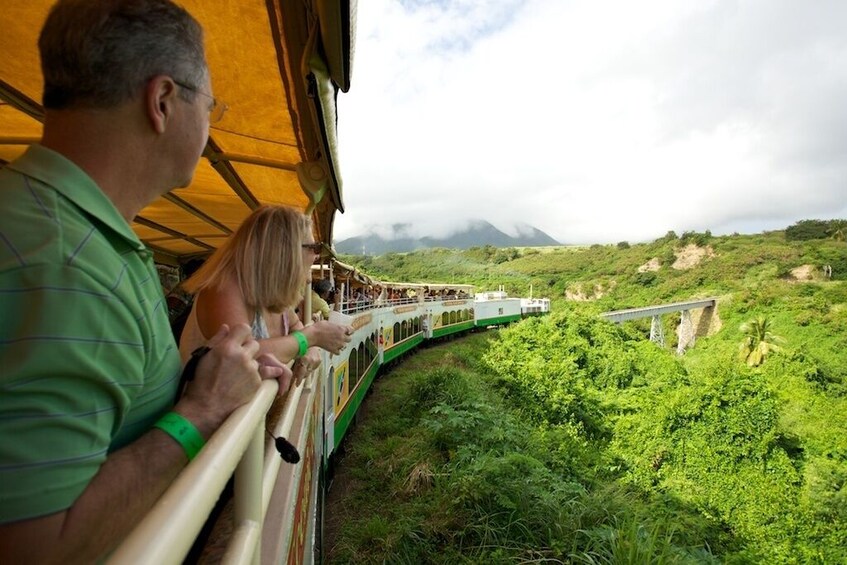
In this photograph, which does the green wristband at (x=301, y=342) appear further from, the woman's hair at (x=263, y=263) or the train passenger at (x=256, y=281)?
the woman's hair at (x=263, y=263)

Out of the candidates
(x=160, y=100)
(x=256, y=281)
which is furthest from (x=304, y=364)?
(x=160, y=100)

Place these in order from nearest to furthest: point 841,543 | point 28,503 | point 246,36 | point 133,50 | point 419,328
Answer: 1. point 28,503
2. point 133,50
3. point 246,36
4. point 841,543
5. point 419,328

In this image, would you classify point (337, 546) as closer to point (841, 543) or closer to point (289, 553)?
point (289, 553)

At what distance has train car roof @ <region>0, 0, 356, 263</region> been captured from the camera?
4.50 ft

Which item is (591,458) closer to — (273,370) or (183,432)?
(273,370)

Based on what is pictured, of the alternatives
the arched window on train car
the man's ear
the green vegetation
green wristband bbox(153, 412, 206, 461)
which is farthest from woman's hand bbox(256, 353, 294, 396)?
the arched window on train car

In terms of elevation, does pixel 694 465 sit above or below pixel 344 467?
below

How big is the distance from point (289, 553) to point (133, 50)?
1777 millimetres

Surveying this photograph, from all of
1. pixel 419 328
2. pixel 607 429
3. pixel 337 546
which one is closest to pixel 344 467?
pixel 337 546

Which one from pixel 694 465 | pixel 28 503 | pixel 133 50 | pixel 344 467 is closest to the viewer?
pixel 28 503

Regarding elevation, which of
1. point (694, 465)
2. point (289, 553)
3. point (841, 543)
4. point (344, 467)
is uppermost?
point (289, 553)

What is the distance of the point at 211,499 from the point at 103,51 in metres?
0.76

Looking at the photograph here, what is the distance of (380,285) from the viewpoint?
18.4 metres

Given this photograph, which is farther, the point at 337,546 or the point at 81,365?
the point at 337,546
